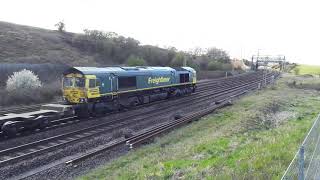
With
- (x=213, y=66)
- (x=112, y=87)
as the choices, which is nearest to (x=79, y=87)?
(x=112, y=87)

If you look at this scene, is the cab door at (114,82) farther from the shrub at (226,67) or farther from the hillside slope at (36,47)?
the shrub at (226,67)

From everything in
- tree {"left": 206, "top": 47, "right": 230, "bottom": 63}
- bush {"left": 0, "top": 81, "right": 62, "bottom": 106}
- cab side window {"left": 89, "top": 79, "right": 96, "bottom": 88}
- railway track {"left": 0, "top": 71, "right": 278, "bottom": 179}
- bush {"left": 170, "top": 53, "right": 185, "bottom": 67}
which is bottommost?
railway track {"left": 0, "top": 71, "right": 278, "bottom": 179}

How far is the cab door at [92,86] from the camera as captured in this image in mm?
23203

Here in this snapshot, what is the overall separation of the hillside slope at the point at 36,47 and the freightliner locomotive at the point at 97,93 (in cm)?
3087

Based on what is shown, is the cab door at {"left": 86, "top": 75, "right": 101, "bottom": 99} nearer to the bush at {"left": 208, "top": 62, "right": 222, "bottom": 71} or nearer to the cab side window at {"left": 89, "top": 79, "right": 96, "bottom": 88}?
the cab side window at {"left": 89, "top": 79, "right": 96, "bottom": 88}

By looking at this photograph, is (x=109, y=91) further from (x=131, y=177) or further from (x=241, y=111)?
(x=131, y=177)


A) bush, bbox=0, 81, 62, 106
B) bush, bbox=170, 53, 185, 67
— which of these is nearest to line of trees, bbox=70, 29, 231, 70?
bush, bbox=170, 53, 185, 67

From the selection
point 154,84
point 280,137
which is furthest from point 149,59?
point 280,137

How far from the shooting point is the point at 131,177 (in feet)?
38.0

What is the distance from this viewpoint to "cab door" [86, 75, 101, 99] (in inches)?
914

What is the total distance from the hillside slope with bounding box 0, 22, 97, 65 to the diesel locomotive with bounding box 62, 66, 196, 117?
1190 inches

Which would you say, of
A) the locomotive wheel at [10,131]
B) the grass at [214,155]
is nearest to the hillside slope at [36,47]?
the locomotive wheel at [10,131]

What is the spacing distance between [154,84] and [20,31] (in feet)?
169

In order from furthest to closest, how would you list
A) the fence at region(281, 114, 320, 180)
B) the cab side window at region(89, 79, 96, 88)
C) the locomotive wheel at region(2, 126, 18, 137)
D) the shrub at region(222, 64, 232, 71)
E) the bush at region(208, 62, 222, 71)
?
1. the shrub at region(222, 64, 232, 71)
2. the bush at region(208, 62, 222, 71)
3. the cab side window at region(89, 79, 96, 88)
4. the locomotive wheel at region(2, 126, 18, 137)
5. the fence at region(281, 114, 320, 180)
